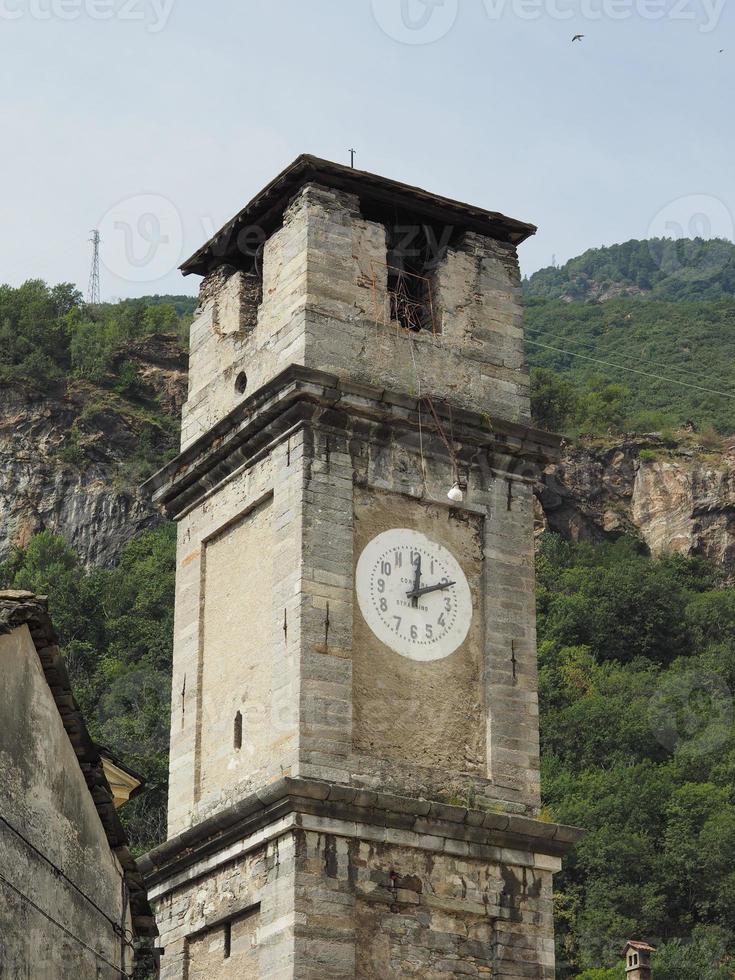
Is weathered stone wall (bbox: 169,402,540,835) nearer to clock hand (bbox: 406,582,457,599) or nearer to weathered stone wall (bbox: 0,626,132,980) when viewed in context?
clock hand (bbox: 406,582,457,599)

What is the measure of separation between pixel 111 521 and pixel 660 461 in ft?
71.6

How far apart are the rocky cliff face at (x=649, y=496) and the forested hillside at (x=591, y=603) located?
0.16 meters

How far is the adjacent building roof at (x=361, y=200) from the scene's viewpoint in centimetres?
2380

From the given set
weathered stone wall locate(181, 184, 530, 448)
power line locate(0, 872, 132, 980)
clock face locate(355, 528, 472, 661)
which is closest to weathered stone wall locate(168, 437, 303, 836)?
clock face locate(355, 528, 472, 661)

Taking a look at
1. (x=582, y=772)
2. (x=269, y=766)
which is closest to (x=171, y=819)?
(x=269, y=766)

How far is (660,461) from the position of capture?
77.9 m

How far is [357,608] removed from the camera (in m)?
21.8

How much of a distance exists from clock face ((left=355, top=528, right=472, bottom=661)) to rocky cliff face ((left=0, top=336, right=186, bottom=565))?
161 ft

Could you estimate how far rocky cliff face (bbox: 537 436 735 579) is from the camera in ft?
246

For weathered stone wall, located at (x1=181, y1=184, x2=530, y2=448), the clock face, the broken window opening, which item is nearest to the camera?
the clock face

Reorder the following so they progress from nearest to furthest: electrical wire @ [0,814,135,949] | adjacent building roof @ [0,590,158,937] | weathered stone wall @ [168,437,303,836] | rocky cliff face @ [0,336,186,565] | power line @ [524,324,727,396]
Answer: electrical wire @ [0,814,135,949] → adjacent building roof @ [0,590,158,937] → weathered stone wall @ [168,437,303,836] → rocky cliff face @ [0,336,186,565] → power line @ [524,324,727,396]

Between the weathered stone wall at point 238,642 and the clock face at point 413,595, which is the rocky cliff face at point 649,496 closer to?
the weathered stone wall at point 238,642

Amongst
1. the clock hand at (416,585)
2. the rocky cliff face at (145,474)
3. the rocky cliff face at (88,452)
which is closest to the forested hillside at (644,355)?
the rocky cliff face at (145,474)

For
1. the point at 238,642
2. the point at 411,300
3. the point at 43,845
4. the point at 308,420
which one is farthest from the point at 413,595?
the point at 43,845
